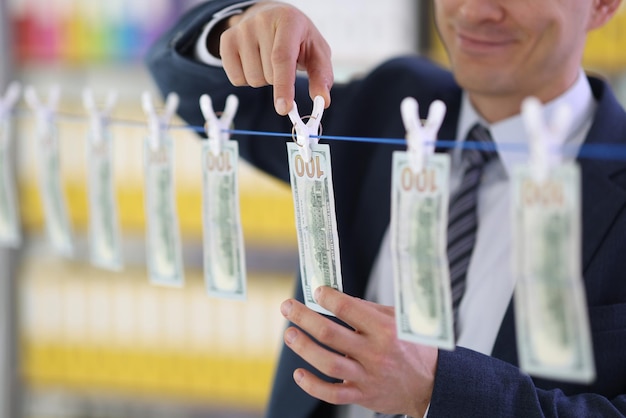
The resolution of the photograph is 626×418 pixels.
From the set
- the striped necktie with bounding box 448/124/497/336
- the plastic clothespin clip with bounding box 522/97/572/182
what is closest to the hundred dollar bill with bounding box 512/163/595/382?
the plastic clothespin clip with bounding box 522/97/572/182

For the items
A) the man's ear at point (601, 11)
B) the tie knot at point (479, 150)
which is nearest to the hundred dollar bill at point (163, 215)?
the tie knot at point (479, 150)

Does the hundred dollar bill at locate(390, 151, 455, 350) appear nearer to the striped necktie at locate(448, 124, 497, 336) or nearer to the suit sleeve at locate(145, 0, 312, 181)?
the suit sleeve at locate(145, 0, 312, 181)

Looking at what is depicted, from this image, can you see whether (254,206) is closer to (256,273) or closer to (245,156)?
(256,273)

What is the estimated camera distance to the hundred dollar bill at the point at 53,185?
1.46 metres

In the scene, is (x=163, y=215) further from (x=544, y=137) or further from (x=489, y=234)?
(x=544, y=137)

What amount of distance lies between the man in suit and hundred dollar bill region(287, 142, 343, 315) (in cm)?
4

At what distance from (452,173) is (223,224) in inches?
21.1

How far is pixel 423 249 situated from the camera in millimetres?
875

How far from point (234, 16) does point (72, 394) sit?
2.07m

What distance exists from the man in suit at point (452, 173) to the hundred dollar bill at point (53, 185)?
0.68 feet

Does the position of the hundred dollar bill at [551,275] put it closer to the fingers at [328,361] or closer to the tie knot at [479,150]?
the fingers at [328,361]

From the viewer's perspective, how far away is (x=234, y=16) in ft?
4.29

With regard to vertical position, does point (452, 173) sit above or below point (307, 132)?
below

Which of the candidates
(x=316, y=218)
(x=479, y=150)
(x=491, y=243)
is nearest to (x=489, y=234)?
(x=491, y=243)
